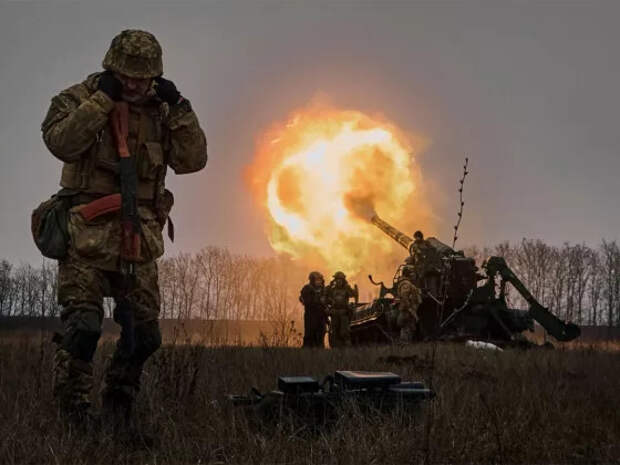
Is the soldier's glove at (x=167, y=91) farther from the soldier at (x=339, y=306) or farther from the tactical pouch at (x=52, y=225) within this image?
the soldier at (x=339, y=306)

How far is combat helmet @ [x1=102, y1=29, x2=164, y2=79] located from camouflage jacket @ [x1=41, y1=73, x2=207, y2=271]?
19cm

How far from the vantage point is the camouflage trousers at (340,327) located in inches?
651

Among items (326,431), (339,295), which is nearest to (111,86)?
(326,431)

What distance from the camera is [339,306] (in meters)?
16.5

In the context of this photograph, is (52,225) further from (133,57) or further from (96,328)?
(133,57)

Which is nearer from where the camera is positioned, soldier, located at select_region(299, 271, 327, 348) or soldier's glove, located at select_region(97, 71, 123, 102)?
soldier's glove, located at select_region(97, 71, 123, 102)

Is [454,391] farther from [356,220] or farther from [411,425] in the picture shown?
[356,220]

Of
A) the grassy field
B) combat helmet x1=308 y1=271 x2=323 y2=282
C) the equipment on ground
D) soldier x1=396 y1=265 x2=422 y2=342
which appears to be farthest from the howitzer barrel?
the equipment on ground

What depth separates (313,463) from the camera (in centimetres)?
315

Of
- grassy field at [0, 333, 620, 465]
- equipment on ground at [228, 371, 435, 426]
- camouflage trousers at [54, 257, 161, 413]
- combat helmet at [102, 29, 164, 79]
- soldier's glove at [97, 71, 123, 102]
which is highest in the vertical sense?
combat helmet at [102, 29, 164, 79]

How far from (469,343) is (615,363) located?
235 inches

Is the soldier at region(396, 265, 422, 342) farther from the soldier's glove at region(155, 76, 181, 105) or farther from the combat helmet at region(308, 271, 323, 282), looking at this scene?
the soldier's glove at region(155, 76, 181, 105)

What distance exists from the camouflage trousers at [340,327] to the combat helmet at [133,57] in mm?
12872

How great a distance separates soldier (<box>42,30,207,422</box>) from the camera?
156 inches
